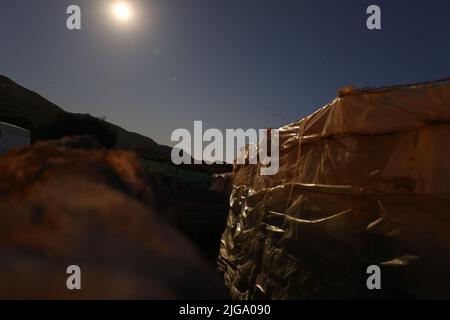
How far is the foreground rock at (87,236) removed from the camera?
920 mm

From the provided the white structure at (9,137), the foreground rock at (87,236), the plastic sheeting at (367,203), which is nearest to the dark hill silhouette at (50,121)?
the foreground rock at (87,236)

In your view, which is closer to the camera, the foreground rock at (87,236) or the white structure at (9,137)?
the foreground rock at (87,236)

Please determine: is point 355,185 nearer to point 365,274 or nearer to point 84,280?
point 365,274

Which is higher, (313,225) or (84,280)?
(84,280)

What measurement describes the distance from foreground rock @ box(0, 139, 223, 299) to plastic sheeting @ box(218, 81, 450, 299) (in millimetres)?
2296

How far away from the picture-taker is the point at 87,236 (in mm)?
996

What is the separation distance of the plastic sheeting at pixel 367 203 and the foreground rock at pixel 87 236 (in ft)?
7.53

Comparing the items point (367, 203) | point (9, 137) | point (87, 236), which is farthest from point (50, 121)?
point (87, 236)

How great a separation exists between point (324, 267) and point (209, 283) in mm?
2555

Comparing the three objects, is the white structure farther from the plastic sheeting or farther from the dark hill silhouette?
the plastic sheeting

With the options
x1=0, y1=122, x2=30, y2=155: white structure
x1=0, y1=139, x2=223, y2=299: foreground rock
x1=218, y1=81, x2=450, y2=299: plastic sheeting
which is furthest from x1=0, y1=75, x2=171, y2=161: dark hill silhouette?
x1=0, y1=122, x2=30, y2=155: white structure

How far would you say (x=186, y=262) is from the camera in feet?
3.31

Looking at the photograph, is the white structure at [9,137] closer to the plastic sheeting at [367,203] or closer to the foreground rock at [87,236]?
the plastic sheeting at [367,203]
